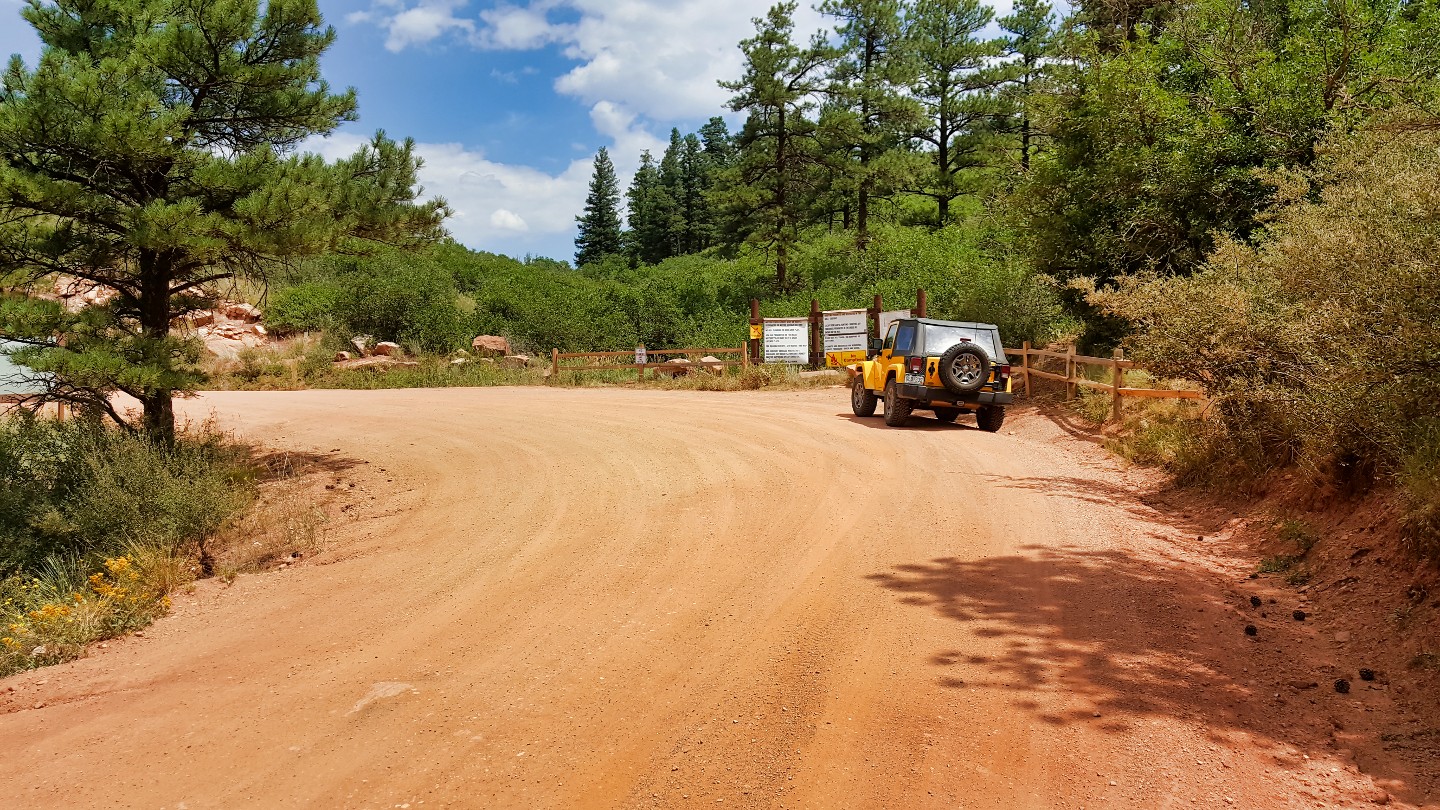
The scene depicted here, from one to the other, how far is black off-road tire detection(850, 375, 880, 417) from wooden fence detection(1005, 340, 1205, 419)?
340cm

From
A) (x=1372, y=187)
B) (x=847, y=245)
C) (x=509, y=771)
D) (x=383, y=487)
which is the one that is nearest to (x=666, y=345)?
(x=847, y=245)

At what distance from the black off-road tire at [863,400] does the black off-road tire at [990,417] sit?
214 cm

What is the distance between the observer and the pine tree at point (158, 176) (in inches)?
392

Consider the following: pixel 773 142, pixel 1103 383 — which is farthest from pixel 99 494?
pixel 773 142

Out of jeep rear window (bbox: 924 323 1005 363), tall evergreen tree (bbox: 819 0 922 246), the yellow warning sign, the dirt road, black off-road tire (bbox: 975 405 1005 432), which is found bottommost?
the dirt road

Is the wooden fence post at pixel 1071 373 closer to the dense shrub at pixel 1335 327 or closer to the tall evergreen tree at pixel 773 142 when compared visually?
the dense shrub at pixel 1335 327

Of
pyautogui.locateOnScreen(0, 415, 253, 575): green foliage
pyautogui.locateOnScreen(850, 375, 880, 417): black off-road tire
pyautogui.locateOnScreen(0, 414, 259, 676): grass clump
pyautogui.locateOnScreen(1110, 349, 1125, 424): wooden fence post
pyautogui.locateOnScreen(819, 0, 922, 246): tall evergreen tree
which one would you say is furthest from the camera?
pyautogui.locateOnScreen(819, 0, 922, 246): tall evergreen tree

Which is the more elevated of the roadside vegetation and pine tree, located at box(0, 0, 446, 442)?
pine tree, located at box(0, 0, 446, 442)

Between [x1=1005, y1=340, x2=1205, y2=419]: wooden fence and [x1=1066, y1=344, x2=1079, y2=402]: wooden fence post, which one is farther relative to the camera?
[x1=1066, y1=344, x2=1079, y2=402]: wooden fence post

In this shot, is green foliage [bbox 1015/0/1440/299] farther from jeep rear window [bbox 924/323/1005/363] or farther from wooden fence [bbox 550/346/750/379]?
wooden fence [bbox 550/346/750/379]

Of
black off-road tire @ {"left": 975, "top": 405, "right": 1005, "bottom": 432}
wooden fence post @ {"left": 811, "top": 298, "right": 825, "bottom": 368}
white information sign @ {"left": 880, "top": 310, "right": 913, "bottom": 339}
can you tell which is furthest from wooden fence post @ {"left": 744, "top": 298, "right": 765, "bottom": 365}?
black off-road tire @ {"left": 975, "top": 405, "right": 1005, "bottom": 432}

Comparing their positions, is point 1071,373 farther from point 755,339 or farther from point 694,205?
point 694,205

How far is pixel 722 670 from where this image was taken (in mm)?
5203

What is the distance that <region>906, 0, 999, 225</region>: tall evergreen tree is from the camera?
125 feet
